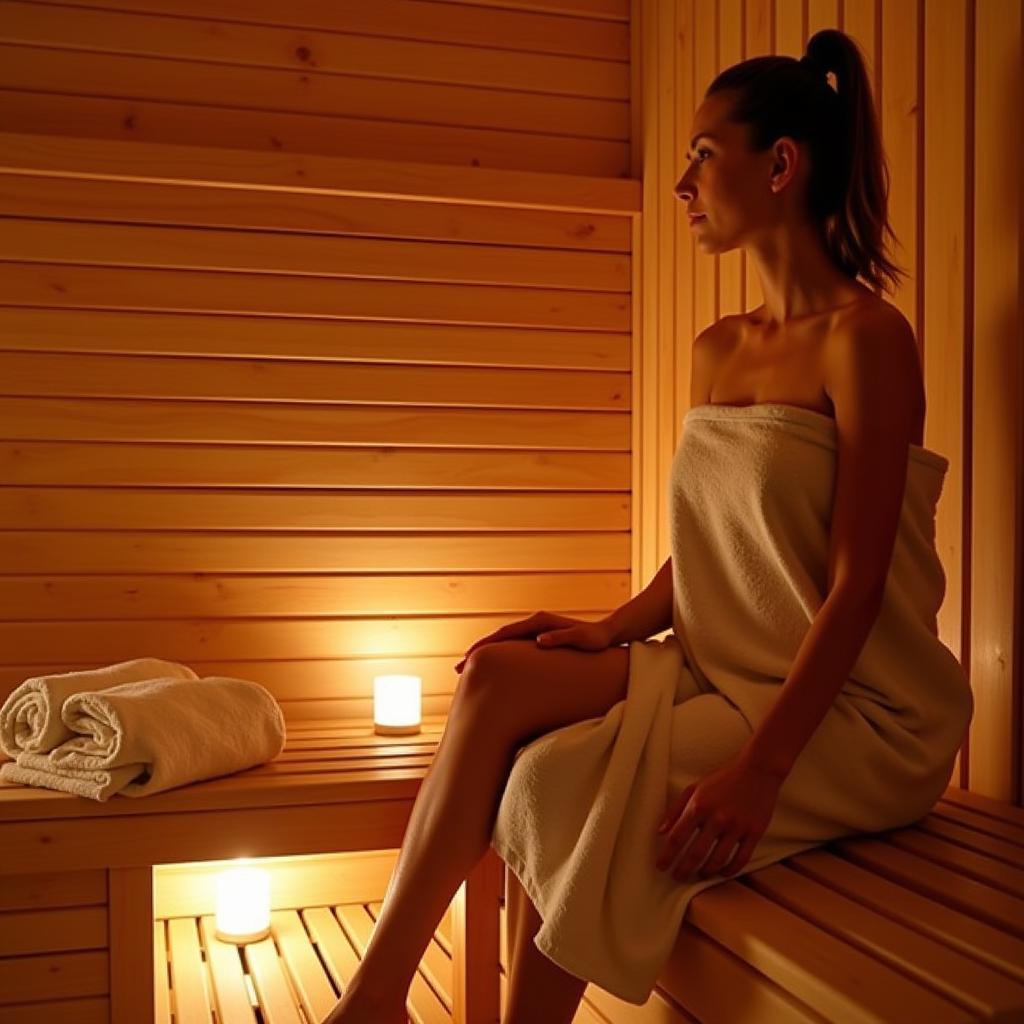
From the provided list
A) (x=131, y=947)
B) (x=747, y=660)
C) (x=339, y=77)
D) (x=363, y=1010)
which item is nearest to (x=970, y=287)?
(x=747, y=660)

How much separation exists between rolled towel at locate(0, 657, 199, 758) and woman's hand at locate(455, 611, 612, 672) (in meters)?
0.76

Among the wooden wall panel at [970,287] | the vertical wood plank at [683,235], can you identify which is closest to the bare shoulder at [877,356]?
the wooden wall panel at [970,287]

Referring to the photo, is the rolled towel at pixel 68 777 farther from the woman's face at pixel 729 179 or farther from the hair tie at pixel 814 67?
the hair tie at pixel 814 67

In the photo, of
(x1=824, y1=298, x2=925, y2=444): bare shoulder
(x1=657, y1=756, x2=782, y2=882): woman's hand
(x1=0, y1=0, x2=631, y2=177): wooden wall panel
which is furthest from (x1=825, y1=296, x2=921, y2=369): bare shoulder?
(x1=0, y1=0, x2=631, y2=177): wooden wall panel

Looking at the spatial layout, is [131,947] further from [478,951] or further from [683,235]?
[683,235]

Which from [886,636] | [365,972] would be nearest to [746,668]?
[886,636]

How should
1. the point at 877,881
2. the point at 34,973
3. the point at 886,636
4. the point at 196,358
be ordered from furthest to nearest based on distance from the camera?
1. the point at 196,358
2. the point at 34,973
3. the point at 886,636
4. the point at 877,881

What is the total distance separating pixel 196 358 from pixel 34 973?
49.7 inches

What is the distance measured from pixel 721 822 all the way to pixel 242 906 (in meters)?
1.51

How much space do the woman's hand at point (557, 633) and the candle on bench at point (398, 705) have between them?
0.87m

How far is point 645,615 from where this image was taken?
1863 mm

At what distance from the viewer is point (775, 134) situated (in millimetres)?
1715

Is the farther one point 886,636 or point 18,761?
point 18,761

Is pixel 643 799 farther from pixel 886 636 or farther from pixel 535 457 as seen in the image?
pixel 535 457
